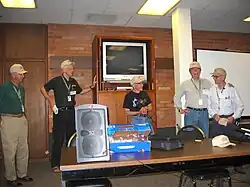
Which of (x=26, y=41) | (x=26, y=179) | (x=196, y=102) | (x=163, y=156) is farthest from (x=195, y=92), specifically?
(x=26, y=41)

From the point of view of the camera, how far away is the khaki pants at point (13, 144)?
3703mm

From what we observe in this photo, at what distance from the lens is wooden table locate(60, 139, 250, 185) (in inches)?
69.0

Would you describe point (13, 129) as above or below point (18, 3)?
below

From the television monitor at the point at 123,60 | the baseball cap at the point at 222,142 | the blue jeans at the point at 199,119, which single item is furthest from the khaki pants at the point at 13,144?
the baseball cap at the point at 222,142

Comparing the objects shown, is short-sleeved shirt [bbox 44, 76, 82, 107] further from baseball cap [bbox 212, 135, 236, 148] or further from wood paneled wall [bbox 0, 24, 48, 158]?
baseball cap [bbox 212, 135, 236, 148]

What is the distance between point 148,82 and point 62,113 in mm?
1742

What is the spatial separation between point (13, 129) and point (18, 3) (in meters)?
2.09

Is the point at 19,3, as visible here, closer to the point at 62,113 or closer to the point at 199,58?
the point at 62,113

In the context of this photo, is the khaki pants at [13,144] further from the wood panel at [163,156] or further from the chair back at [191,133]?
the chair back at [191,133]

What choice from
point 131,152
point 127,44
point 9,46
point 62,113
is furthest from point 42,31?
point 131,152

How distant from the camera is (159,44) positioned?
6.12 meters

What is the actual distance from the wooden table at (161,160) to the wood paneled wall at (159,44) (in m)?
3.76

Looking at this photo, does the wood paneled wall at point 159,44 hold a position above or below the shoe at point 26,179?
above

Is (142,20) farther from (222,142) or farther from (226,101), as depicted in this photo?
(222,142)
